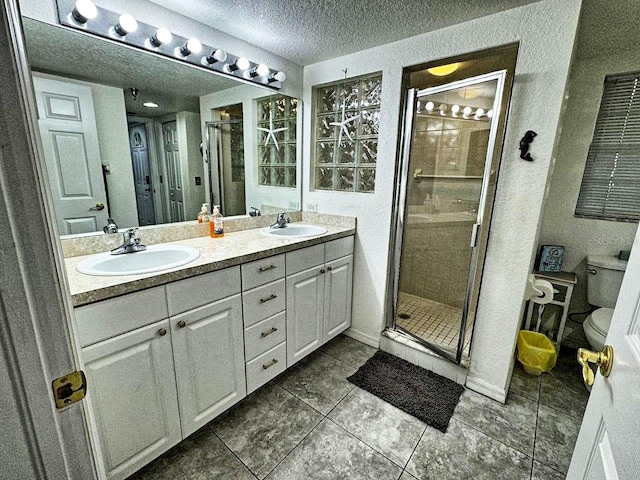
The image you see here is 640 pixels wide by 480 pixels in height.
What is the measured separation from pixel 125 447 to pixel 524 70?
7.89 feet

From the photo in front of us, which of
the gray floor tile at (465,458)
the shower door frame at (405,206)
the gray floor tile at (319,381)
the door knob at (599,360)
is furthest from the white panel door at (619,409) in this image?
the gray floor tile at (319,381)

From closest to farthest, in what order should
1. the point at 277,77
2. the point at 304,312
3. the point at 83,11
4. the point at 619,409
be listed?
the point at 619,409 < the point at 83,11 < the point at 304,312 < the point at 277,77

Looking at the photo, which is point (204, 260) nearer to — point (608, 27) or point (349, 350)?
point (349, 350)

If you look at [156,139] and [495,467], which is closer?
[495,467]

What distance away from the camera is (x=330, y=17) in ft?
4.91

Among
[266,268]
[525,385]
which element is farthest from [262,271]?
[525,385]

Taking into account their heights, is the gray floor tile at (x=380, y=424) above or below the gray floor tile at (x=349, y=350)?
above

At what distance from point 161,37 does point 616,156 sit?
282cm

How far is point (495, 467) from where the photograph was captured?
1.31m

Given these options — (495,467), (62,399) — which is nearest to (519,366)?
(495,467)

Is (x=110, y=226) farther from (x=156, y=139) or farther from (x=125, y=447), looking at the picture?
(x=125, y=447)

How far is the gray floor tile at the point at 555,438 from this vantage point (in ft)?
4.40

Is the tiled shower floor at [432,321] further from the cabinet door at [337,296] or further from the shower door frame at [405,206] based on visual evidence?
the cabinet door at [337,296]

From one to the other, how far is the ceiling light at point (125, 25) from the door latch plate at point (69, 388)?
1512 millimetres
